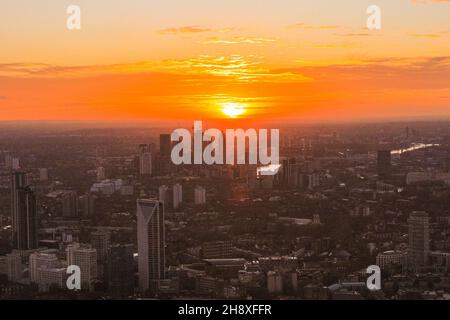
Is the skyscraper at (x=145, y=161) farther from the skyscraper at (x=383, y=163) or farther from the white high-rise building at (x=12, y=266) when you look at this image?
the skyscraper at (x=383, y=163)

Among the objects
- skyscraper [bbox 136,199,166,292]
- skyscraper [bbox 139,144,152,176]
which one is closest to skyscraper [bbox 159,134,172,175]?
skyscraper [bbox 139,144,152,176]

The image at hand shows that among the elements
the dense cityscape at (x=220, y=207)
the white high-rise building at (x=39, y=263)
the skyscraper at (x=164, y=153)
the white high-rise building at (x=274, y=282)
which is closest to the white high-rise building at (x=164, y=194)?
the dense cityscape at (x=220, y=207)

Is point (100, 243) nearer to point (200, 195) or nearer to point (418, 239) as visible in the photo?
point (200, 195)

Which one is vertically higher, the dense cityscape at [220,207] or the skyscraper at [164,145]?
the skyscraper at [164,145]

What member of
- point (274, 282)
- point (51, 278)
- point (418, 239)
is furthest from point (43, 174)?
point (418, 239)

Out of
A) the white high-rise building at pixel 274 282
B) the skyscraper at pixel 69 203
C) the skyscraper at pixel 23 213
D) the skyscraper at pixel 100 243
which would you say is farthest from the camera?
the skyscraper at pixel 69 203

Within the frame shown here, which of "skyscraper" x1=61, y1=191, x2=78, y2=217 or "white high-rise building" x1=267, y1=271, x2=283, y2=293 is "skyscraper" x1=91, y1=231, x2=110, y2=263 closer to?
"skyscraper" x1=61, y1=191, x2=78, y2=217
